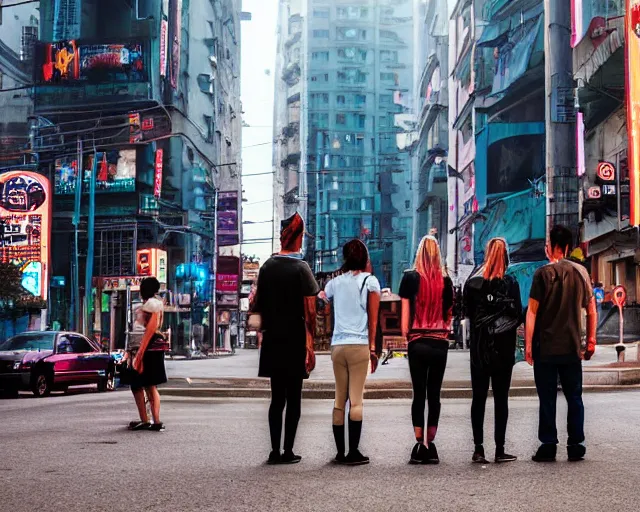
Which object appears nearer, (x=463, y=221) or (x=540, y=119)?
(x=540, y=119)

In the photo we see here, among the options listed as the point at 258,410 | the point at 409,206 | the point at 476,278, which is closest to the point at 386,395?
the point at 258,410

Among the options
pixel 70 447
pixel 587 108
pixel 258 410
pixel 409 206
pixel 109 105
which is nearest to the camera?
pixel 70 447

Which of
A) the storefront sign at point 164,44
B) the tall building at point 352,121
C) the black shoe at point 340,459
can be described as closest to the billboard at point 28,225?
the storefront sign at point 164,44

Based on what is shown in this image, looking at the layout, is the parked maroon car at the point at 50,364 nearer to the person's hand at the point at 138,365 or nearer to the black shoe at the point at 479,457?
the person's hand at the point at 138,365

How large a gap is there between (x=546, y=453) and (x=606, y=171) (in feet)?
111

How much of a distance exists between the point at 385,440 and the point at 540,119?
154 ft

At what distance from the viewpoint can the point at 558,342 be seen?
863cm

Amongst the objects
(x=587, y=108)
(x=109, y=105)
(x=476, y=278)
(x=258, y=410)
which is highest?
(x=109, y=105)

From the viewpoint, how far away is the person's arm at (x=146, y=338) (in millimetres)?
11641

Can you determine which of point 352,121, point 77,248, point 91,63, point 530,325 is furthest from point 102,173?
point 352,121

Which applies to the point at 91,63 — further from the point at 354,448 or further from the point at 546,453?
the point at 546,453

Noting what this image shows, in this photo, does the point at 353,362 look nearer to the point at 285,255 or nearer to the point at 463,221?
the point at 285,255

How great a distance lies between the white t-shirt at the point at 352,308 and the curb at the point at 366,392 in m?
10.2

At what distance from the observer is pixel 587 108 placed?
148ft
